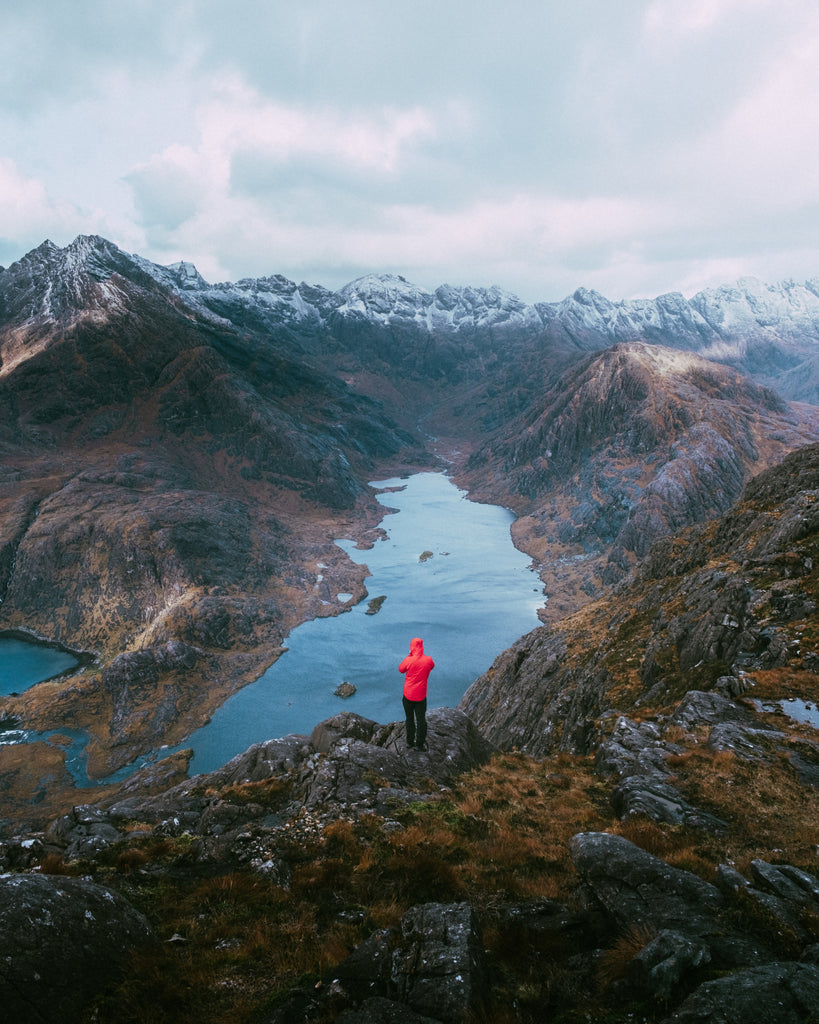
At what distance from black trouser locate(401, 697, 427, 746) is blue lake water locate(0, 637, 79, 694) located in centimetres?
10846

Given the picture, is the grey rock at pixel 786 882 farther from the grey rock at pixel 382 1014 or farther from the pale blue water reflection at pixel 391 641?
the pale blue water reflection at pixel 391 641

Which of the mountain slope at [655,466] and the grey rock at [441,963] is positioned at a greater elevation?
the mountain slope at [655,466]

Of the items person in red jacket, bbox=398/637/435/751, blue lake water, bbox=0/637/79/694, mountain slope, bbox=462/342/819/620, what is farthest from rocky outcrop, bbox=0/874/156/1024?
mountain slope, bbox=462/342/819/620

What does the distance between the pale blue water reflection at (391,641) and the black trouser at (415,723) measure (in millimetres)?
65114

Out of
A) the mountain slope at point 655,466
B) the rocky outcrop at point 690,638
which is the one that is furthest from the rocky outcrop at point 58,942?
the mountain slope at point 655,466

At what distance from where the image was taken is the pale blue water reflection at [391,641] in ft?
273

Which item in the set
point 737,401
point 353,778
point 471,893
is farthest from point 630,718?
point 737,401

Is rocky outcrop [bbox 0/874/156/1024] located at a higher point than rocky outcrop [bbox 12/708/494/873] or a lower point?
higher

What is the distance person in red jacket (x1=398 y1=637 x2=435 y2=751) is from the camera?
17.0 m

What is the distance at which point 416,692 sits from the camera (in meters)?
17.3

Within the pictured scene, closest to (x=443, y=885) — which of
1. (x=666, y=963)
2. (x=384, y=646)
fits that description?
(x=666, y=963)

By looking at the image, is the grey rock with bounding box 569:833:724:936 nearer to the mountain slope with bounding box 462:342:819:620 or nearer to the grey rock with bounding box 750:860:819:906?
the grey rock with bounding box 750:860:819:906

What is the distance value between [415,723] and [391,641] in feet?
308

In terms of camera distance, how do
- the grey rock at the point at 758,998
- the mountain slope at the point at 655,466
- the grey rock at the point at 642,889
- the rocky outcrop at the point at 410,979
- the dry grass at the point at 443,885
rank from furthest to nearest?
1. the mountain slope at the point at 655,466
2. the grey rock at the point at 642,889
3. the dry grass at the point at 443,885
4. the rocky outcrop at the point at 410,979
5. the grey rock at the point at 758,998
